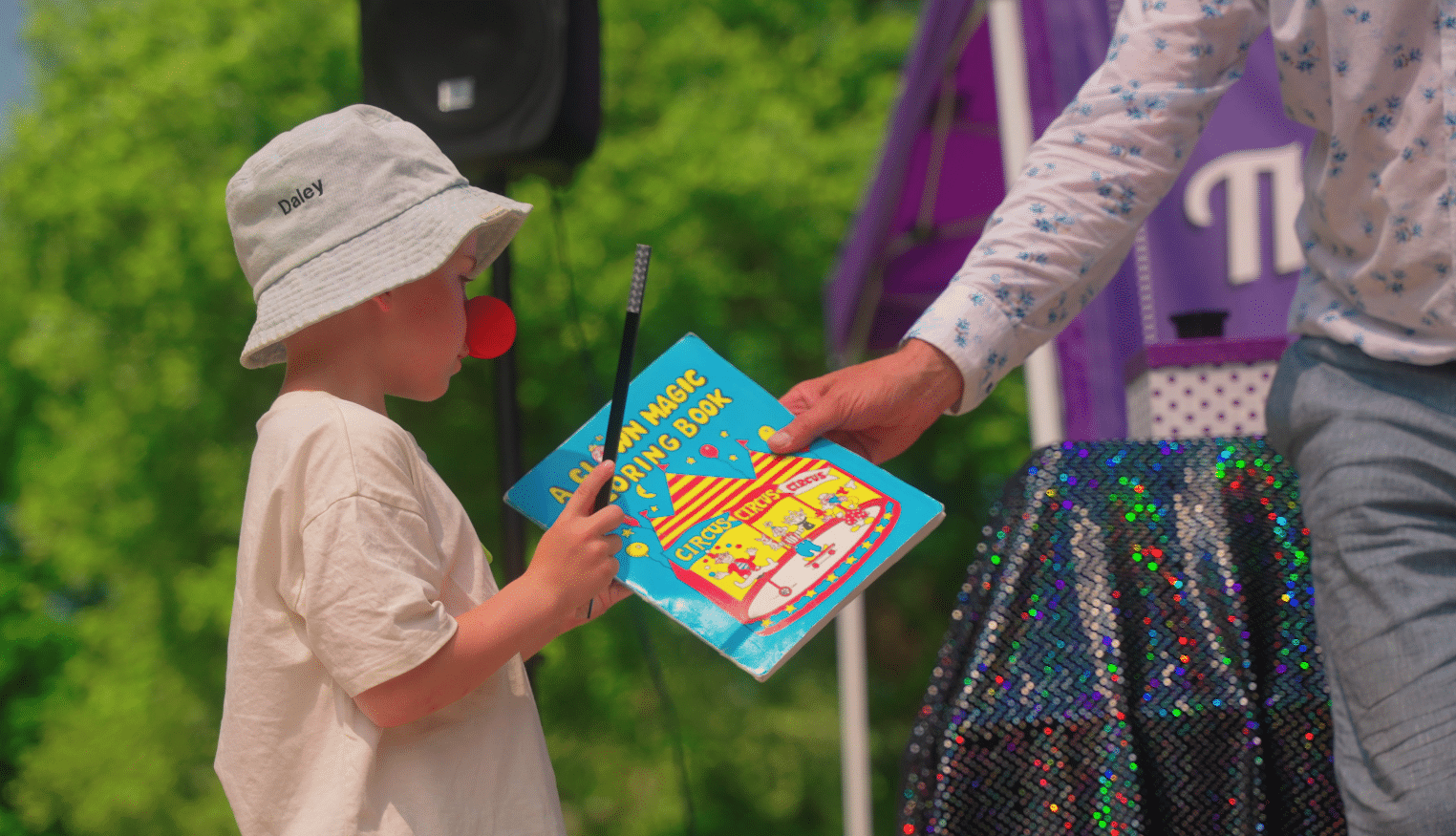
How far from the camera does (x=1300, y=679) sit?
0.90 metres

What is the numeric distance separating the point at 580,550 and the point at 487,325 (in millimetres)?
212

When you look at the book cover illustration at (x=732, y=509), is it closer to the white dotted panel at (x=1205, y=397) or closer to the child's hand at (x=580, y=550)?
the child's hand at (x=580, y=550)

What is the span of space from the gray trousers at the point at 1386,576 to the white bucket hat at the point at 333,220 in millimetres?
658

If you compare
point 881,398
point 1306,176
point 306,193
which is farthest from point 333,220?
point 1306,176

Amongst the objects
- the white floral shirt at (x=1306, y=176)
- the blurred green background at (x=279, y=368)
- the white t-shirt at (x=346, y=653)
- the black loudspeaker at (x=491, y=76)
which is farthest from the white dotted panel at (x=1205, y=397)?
the blurred green background at (x=279, y=368)

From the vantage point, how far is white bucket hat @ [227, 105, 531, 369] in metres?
0.85

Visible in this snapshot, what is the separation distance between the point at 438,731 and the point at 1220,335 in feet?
4.04

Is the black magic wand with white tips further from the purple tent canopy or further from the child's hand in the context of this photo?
the purple tent canopy

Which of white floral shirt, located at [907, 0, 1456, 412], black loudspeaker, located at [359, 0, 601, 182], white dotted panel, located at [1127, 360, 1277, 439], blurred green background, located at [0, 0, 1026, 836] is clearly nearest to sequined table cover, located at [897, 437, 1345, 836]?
white floral shirt, located at [907, 0, 1456, 412]

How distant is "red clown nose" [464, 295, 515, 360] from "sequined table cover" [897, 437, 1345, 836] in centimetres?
42

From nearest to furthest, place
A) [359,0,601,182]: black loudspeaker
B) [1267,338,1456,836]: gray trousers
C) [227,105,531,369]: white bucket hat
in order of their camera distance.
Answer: [1267,338,1456,836]: gray trousers < [227,105,531,369]: white bucket hat < [359,0,601,182]: black loudspeaker

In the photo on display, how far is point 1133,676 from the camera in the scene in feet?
3.00

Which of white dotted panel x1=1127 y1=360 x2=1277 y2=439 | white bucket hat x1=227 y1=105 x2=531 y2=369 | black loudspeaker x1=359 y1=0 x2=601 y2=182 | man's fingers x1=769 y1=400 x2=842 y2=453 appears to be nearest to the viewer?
white bucket hat x1=227 y1=105 x2=531 y2=369

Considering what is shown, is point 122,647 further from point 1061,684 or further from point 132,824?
point 1061,684
